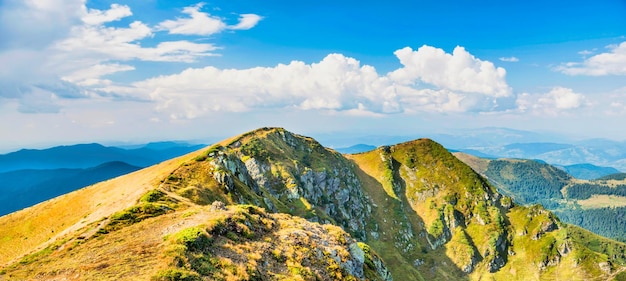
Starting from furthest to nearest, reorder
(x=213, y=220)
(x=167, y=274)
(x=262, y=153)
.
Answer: (x=262, y=153)
(x=213, y=220)
(x=167, y=274)

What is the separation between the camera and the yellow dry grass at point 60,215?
62000mm

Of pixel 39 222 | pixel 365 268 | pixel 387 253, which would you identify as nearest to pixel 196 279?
pixel 365 268

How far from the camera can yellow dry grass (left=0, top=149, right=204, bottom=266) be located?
203 feet

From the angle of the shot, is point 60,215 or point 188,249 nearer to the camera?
point 188,249

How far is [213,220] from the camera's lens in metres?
44.0

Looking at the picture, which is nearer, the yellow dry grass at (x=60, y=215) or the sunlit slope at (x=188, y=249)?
the sunlit slope at (x=188, y=249)

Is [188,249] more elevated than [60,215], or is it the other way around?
[188,249]

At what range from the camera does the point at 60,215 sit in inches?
2958

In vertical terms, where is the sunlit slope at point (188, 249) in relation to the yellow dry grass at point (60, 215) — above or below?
above

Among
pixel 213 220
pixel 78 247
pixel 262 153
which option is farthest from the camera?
pixel 262 153

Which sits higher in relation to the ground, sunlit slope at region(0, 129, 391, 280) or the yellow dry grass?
sunlit slope at region(0, 129, 391, 280)

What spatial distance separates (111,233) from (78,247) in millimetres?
4625

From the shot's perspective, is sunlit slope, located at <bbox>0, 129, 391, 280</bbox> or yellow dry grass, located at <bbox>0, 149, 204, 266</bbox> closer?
sunlit slope, located at <bbox>0, 129, 391, 280</bbox>

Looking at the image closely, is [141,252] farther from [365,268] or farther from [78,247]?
[365,268]
